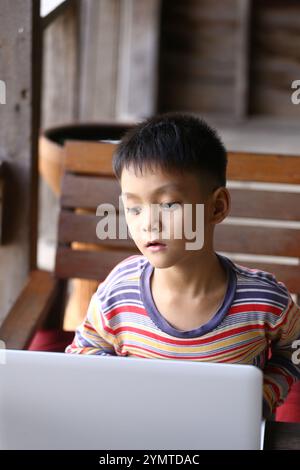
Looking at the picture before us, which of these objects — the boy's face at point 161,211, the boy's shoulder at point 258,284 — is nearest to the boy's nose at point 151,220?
the boy's face at point 161,211

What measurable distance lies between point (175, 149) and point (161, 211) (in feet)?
0.35

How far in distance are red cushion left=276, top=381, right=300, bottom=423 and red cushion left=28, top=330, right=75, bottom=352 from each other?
1.82 feet

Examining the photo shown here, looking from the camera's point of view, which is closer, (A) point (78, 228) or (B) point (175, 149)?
(B) point (175, 149)

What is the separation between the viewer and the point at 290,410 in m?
1.72

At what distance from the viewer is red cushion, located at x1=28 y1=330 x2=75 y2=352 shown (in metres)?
1.95

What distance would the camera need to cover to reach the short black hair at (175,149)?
1.22m

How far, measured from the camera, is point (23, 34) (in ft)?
6.61

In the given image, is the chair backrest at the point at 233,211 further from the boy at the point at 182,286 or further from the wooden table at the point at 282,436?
the wooden table at the point at 282,436

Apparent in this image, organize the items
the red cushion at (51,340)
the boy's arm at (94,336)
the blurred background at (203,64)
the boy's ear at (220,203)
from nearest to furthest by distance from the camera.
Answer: the boy's ear at (220,203)
the boy's arm at (94,336)
the red cushion at (51,340)
the blurred background at (203,64)

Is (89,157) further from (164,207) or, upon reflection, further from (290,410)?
(164,207)

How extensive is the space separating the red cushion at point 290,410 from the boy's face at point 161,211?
0.64m

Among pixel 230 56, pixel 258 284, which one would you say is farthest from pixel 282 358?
pixel 230 56

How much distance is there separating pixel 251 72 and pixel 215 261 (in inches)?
166
